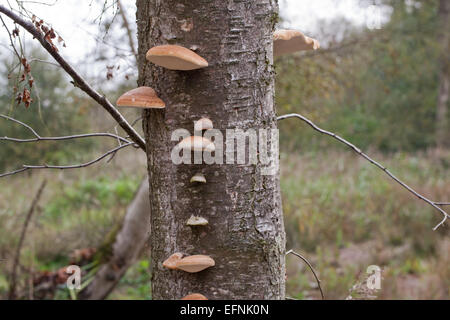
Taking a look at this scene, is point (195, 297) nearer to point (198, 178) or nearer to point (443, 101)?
point (198, 178)

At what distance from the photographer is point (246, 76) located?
1.26 m

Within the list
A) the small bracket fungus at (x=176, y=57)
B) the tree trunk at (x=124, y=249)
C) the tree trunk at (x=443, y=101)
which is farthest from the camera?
the tree trunk at (x=443, y=101)

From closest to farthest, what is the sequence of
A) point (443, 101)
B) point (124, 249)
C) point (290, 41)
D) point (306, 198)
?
point (290, 41) → point (124, 249) → point (306, 198) → point (443, 101)

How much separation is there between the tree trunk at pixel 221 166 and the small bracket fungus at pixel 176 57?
0.21ft

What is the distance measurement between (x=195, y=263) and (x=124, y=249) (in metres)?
3.33

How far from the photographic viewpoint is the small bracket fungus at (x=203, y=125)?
3.95 ft

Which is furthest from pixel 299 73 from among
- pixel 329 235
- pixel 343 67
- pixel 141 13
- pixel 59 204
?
pixel 59 204

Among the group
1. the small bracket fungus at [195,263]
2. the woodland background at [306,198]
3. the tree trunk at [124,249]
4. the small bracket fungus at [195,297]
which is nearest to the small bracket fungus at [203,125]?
the small bracket fungus at [195,263]

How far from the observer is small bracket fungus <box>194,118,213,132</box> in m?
1.20

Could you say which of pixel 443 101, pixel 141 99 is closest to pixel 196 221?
pixel 141 99

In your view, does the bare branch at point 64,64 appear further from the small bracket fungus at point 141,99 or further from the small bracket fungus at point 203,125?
the small bracket fungus at point 203,125

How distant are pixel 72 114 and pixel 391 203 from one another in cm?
802

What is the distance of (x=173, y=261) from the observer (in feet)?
3.91

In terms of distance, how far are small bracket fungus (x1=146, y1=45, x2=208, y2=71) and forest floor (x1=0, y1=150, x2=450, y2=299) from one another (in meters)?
3.22
